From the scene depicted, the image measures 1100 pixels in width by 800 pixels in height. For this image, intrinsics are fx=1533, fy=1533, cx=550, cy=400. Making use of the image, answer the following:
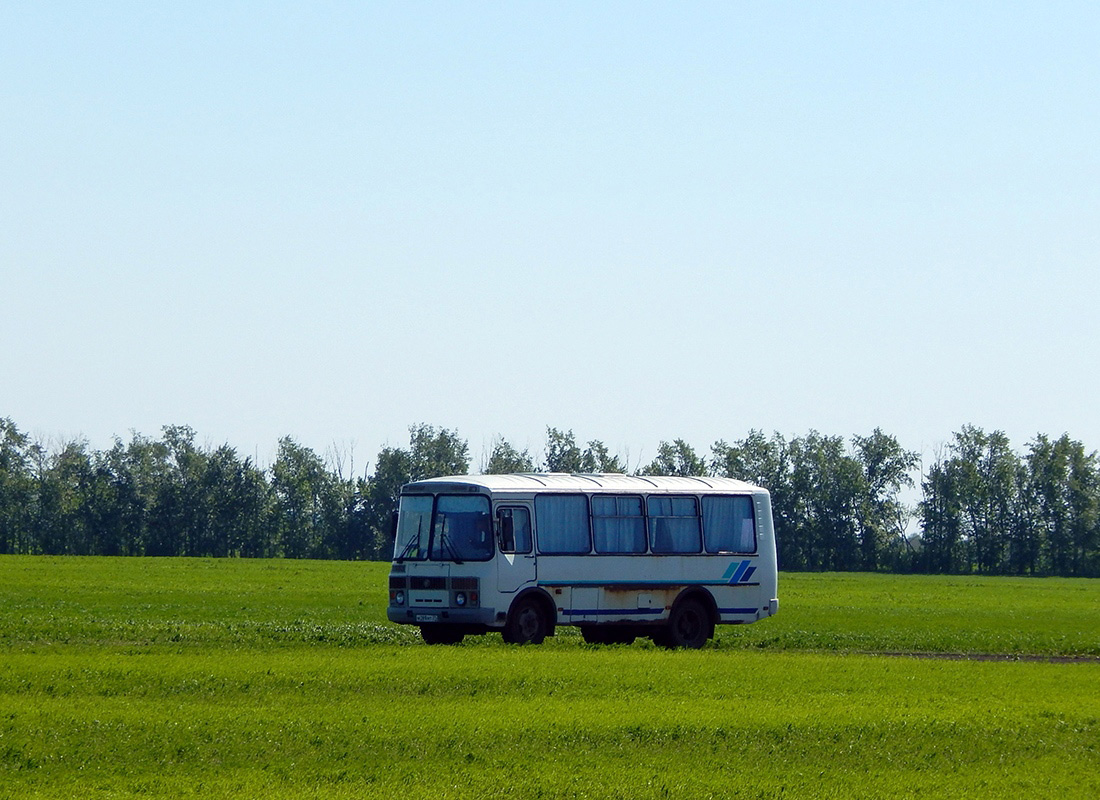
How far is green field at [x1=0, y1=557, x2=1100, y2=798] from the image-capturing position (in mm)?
13609

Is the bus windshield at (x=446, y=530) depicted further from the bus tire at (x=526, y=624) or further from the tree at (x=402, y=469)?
the tree at (x=402, y=469)

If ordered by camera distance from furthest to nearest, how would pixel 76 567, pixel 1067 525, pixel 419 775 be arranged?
pixel 1067 525 < pixel 76 567 < pixel 419 775

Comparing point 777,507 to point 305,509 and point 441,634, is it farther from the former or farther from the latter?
point 441,634

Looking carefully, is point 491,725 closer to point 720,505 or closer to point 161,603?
point 720,505

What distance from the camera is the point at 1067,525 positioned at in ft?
457

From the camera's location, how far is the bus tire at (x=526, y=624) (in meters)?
29.0

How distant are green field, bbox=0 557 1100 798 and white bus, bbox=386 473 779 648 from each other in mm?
939

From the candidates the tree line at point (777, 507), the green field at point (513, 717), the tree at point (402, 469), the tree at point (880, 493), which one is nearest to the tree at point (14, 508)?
the tree line at point (777, 507)

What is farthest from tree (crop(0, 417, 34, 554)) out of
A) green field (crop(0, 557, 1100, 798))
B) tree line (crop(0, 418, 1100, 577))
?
green field (crop(0, 557, 1100, 798))

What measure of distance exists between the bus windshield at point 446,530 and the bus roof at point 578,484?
0.26 meters

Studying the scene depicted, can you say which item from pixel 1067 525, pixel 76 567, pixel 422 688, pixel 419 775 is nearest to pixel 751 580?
pixel 422 688

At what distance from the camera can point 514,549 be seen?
29.2 meters

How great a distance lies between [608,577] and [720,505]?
11.1 ft

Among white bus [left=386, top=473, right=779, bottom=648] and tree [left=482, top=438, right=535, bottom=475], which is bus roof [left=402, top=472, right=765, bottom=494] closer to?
white bus [left=386, top=473, right=779, bottom=648]
